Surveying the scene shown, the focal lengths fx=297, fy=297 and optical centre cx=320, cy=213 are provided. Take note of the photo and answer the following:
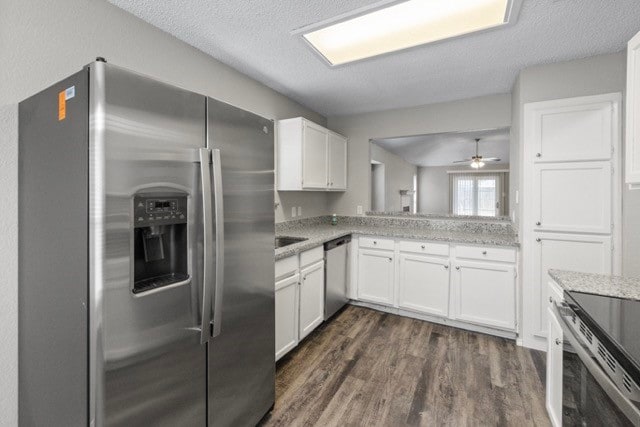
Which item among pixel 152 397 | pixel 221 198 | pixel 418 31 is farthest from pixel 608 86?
pixel 152 397

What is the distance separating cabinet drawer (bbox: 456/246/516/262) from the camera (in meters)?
2.69

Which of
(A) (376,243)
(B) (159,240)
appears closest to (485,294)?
(A) (376,243)

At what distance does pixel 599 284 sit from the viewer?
55.7 inches

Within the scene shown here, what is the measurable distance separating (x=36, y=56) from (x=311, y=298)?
7.68 feet

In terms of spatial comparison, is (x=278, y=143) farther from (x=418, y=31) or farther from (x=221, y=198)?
(x=221, y=198)

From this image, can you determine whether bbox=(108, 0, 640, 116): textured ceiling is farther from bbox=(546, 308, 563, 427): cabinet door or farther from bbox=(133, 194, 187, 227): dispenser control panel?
bbox=(546, 308, 563, 427): cabinet door

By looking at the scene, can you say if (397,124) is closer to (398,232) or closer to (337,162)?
(337,162)

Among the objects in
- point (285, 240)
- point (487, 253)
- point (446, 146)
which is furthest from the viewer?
point (446, 146)

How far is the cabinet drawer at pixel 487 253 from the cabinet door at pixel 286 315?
1.64m

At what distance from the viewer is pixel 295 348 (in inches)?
101

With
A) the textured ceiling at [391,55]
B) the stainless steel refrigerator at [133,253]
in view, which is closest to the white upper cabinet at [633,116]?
the textured ceiling at [391,55]

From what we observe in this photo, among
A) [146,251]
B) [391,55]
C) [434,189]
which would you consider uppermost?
[391,55]

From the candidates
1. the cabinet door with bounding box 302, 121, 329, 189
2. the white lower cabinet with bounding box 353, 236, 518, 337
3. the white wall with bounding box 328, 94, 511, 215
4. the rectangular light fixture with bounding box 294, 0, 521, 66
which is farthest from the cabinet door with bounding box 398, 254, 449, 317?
the rectangular light fixture with bounding box 294, 0, 521, 66

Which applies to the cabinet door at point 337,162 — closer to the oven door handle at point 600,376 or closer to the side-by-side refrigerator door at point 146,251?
the side-by-side refrigerator door at point 146,251
